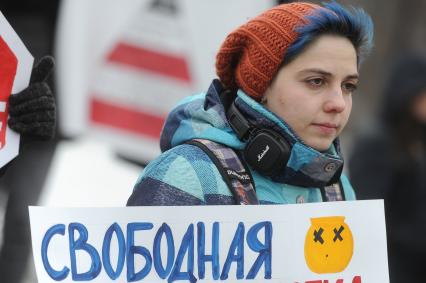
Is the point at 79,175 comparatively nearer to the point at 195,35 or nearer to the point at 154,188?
the point at 195,35

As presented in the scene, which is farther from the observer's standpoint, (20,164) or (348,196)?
(20,164)

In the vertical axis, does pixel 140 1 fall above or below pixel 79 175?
above

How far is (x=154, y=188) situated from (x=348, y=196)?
71 cm

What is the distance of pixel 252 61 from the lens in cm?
350

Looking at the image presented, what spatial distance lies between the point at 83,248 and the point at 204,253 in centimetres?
32

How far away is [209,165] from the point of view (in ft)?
10.9

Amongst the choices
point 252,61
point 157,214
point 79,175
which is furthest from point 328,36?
point 79,175

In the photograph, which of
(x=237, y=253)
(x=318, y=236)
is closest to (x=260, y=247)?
(x=237, y=253)

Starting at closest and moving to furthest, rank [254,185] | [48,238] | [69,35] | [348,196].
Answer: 1. [48,238]
2. [254,185]
3. [348,196]
4. [69,35]

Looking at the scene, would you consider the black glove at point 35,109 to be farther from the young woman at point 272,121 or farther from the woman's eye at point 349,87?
the woman's eye at point 349,87

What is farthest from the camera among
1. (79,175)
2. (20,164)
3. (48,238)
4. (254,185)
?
(79,175)

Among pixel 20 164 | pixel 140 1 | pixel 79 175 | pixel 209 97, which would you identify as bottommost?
pixel 79 175

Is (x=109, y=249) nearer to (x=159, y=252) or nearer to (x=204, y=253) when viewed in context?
(x=159, y=252)

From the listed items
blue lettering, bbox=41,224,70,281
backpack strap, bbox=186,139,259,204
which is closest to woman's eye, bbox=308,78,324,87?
backpack strap, bbox=186,139,259,204
